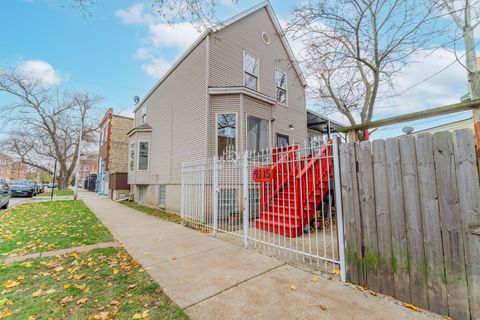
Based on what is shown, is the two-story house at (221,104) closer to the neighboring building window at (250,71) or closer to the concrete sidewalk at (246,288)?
the neighboring building window at (250,71)

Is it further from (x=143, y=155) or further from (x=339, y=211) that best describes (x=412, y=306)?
(x=143, y=155)

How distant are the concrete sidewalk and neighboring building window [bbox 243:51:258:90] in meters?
7.90

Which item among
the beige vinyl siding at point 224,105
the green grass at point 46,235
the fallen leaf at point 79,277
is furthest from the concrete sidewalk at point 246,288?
the beige vinyl siding at point 224,105

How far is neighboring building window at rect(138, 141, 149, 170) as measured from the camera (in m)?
13.6

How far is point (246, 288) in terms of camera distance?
2.86 m

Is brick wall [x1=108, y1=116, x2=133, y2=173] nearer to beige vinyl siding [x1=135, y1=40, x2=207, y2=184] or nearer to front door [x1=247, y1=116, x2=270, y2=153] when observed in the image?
beige vinyl siding [x1=135, y1=40, x2=207, y2=184]

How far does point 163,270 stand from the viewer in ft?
11.5

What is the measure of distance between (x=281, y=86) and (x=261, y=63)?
1742 millimetres

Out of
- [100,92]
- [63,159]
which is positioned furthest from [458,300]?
[63,159]

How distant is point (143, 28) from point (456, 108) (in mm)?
5730

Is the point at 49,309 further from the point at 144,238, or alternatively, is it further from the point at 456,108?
the point at 456,108

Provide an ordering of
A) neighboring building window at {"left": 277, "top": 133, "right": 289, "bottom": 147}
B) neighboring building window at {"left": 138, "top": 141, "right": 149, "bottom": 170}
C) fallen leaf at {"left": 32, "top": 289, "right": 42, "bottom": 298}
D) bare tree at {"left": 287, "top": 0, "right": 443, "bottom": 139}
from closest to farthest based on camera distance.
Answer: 1. fallen leaf at {"left": 32, "top": 289, "right": 42, "bottom": 298}
2. bare tree at {"left": 287, "top": 0, "right": 443, "bottom": 139}
3. neighboring building window at {"left": 277, "top": 133, "right": 289, "bottom": 147}
4. neighboring building window at {"left": 138, "top": 141, "right": 149, "bottom": 170}

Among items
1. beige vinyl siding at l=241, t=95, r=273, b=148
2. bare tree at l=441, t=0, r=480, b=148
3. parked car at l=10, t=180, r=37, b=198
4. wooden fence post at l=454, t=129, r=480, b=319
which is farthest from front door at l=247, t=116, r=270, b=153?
parked car at l=10, t=180, r=37, b=198

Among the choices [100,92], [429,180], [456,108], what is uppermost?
[100,92]
